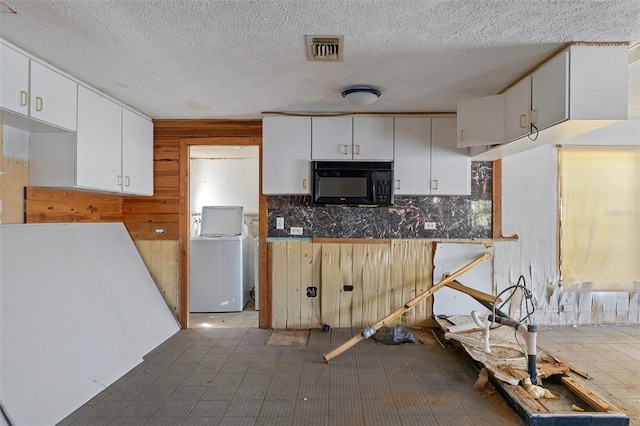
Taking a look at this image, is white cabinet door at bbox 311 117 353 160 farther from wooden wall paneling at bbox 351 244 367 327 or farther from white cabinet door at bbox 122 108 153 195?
white cabinet door at bbox 122 108 153 195

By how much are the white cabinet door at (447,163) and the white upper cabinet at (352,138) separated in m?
0.41

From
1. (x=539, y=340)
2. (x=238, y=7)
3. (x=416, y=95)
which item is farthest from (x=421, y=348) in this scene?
(x=238, y=7)

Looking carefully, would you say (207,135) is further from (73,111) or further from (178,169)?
(73,111)

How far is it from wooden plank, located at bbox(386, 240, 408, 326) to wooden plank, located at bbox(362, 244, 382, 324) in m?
0.16

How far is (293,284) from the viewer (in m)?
3.38

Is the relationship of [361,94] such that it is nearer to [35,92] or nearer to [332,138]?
[332,138]

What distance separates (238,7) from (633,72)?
2598 millimetres

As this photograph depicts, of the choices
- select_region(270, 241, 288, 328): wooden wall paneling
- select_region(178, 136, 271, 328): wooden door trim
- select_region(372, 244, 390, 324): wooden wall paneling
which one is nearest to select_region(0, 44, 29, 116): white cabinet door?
select_region(178, 136, 271, 328): wooden door trim

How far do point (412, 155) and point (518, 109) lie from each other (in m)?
0.96

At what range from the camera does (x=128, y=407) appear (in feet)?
6.68

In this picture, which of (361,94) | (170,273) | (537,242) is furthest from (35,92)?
(537,242)

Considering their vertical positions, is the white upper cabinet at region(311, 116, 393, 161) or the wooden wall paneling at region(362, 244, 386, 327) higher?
the white upper cabinet at region(311, 116, 393, 161)

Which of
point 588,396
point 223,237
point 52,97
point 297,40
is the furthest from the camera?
point 223,237

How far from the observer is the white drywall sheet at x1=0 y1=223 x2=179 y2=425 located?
1889mm
